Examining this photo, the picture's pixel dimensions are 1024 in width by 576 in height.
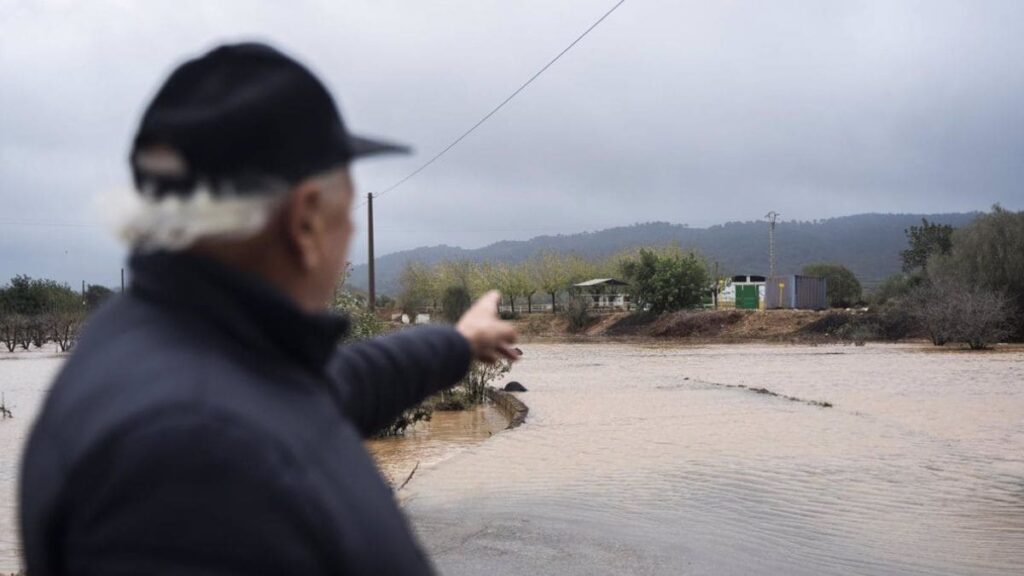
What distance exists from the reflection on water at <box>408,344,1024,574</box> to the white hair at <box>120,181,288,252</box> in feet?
18.1

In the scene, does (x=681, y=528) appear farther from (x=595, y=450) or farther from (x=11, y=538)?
(x=11, y=538)

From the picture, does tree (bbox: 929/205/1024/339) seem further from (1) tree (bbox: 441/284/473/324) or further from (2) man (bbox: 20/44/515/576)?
(2) man (bbox: 20/44/515/576)

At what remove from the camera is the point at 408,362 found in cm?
196

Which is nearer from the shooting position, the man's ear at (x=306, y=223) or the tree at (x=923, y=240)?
the man's ear at (x=306, y=223)

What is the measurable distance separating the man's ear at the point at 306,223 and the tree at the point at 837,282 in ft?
258

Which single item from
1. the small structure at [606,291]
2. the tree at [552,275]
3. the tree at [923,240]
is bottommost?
the small structure at [606,291]

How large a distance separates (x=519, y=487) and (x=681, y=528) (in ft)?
6.94

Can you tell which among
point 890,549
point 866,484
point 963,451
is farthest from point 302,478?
point 963,451

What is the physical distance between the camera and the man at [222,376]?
38.4 inches

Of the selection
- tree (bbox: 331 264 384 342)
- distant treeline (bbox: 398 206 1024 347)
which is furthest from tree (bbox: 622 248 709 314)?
tree (bbox: 331 264 384 342)

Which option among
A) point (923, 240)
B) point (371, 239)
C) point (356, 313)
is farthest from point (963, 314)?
point (923, 240)

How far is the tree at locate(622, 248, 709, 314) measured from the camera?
209ft

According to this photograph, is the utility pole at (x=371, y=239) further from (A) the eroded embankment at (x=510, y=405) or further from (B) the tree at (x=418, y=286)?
(B) the tree at (x=418, y=286)

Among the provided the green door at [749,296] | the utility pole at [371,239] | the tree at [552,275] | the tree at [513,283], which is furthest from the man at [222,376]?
the tree at [552,275]
